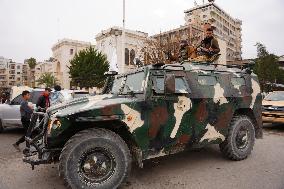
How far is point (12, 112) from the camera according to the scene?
32.2 ft

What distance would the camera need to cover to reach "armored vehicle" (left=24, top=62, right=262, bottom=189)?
4.12m

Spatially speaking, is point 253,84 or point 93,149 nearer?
point 93,149

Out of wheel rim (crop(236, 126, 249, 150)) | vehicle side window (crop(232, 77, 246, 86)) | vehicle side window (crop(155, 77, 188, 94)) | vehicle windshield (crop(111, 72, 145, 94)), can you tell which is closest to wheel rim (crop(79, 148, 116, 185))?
vehicle windshield (crop(111, 72, 145, 94))

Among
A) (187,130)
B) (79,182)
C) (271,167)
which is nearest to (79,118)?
(79,182)

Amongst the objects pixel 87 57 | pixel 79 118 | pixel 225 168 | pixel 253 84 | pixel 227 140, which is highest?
pixel 87 57

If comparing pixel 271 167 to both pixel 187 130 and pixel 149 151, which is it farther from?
pixel 149 151

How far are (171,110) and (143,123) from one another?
614 mm

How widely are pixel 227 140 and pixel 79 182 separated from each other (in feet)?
10.7

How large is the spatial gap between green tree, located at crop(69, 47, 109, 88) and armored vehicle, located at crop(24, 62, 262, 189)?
34.3 m

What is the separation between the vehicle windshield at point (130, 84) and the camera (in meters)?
4.93

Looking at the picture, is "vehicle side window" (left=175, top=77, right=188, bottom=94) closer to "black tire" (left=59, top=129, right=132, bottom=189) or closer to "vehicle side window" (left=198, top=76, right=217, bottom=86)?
"vehicle side window" (left=198, top=76, right=217, bottom=86)

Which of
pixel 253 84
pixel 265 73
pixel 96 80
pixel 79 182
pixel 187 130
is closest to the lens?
pixel 79 182

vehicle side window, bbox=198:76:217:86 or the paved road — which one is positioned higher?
vehicle side window, bbox=198:76:217:86

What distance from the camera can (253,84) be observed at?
6.52 meters
